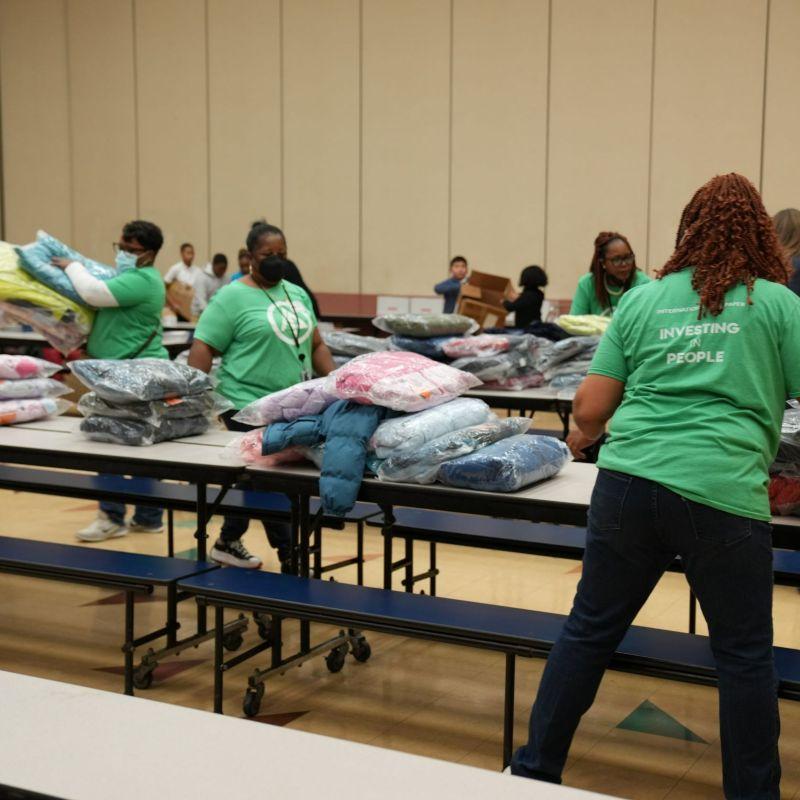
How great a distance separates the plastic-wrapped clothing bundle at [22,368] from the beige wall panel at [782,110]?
9087mm

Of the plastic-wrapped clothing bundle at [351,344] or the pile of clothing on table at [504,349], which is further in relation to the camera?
the plastic-wrapped clothing bundle at [351,344]

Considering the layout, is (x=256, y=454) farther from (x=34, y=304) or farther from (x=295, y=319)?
(x=34, y=304)

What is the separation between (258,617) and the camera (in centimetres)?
414

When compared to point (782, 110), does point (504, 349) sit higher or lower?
lower

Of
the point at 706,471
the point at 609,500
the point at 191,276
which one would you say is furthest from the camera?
the point at 191,276

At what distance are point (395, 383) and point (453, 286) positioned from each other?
890 cm

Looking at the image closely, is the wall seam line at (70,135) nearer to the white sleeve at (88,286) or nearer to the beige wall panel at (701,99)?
the beige wall panel at (701,99)

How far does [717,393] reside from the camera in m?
2.38

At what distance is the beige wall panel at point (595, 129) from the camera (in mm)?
12320

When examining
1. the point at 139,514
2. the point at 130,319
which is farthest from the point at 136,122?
the point at 130,319

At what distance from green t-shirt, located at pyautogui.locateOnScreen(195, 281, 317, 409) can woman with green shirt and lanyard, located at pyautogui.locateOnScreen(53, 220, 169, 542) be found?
58 cm

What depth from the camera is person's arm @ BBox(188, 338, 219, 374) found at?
166 inches

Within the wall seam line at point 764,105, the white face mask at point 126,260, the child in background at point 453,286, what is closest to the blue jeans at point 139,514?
the white face mask at point 126,260

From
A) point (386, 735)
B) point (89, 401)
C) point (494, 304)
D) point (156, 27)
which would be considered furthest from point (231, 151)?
point (386, 735)
